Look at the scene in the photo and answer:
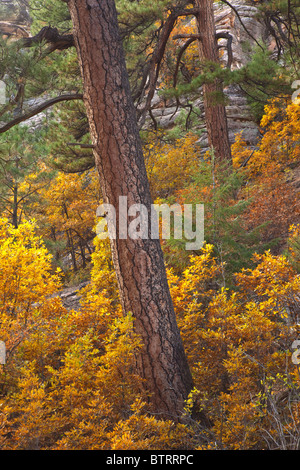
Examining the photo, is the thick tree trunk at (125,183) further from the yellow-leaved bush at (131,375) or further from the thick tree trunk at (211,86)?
the thick tree trunk at (211,86)

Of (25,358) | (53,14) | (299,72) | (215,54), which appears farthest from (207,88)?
(25,358)

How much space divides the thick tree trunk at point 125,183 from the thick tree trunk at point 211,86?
175 inches

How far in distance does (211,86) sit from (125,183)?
218 inches

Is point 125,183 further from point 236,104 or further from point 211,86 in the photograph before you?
point 236,104

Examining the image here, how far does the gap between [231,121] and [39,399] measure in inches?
603

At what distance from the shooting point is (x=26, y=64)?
4.49m

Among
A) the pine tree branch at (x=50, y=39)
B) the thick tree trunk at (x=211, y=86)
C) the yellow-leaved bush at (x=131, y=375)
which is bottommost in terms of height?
the yellow-leaved bush at (x=131, y=375)

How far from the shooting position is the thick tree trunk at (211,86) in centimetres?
785

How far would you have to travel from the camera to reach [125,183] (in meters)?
3.56

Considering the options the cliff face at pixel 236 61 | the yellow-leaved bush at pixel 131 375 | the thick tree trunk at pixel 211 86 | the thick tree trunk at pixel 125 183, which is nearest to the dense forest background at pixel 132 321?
the yellow-leaved bush at pixel 131 375

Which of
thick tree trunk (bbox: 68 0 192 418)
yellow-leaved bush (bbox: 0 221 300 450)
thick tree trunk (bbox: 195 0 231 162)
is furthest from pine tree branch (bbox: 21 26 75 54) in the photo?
thick tree trunk (bbox: 195 0 231 162)

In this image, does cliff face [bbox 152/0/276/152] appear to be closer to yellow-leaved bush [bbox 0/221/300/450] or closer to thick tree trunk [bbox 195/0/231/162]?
thick tree trunk [bbox 195/0/231/162]
